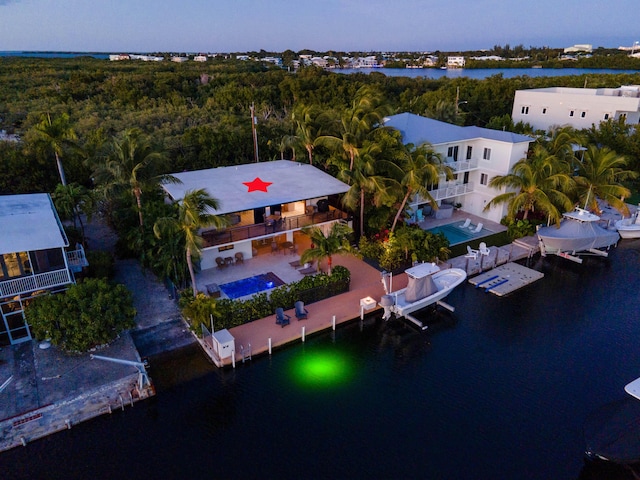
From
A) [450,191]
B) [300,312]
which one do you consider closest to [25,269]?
[300,312]

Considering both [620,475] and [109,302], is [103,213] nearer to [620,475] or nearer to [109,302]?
[109,302]

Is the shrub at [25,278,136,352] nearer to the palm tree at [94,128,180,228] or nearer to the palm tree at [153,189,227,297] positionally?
the palm tree at [153,189,227,297]

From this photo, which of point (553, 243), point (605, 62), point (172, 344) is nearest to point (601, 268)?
point (553, 243)

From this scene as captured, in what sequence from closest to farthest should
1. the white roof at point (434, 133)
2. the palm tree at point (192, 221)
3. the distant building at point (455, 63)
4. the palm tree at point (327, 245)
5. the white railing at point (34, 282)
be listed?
the white railing at point (34, 282) < the palm tree at point (192, 221) < the palm tree at point (327, 245) < the white roof at point (434, 133) < the distant building at point (455, 63)

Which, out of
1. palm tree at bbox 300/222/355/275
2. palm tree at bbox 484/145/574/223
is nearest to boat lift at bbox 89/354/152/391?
palm tree at bbox 300/222/355/275

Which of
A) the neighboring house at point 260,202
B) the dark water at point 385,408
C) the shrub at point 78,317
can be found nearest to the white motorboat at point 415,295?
the dark water at point 385,408

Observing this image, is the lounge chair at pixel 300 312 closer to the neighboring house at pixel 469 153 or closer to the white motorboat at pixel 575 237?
the neighboring house at pixel 469 153
